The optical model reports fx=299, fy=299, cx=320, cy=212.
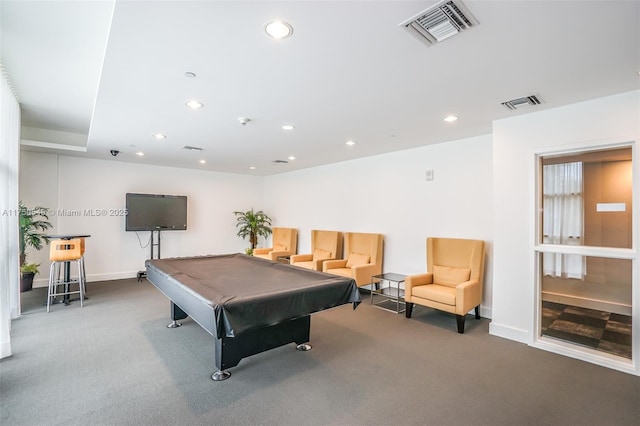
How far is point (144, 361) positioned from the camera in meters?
2.88

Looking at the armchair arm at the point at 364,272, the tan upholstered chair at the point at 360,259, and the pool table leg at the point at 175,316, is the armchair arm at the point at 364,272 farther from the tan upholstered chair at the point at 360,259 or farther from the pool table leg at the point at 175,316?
the pool table leg at the point at 175,316

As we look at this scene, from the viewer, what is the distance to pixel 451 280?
421 cm

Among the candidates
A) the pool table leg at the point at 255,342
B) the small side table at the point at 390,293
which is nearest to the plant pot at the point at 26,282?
the pool table leg at the point at 255,342

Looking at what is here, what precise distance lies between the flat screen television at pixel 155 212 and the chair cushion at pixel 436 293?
5.41 meters

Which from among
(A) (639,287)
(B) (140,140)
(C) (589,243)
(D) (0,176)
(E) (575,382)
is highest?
(B) (140,140)

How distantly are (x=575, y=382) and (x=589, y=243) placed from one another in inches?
56.0

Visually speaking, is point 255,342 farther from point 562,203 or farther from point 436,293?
point 562,203

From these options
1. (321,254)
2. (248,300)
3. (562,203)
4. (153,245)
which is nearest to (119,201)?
(153,245)

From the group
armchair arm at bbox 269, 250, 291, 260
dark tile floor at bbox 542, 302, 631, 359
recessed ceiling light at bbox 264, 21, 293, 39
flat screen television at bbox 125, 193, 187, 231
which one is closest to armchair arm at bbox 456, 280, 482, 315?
dark tile floor at bbox 542, 302, 631, 359

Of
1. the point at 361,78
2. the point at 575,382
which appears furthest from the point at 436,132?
the point at 575,382

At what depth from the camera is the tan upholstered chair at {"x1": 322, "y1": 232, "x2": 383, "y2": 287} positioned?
16.5 ft

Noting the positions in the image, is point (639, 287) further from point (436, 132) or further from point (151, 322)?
point (151, 322)

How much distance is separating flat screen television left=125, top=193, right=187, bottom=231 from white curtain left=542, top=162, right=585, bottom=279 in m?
6.79

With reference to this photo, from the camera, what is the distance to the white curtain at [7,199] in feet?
9.79
